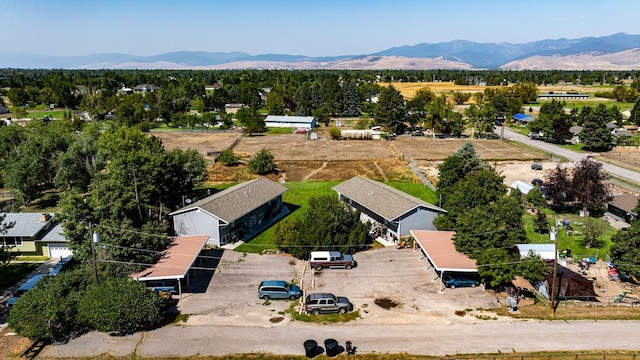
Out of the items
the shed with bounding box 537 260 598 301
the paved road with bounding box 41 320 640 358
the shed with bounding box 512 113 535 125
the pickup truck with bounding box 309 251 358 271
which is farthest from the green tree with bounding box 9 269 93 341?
the shed with bounding box 512 113 535 125

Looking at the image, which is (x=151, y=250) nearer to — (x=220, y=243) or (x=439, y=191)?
(x=220, y=243)

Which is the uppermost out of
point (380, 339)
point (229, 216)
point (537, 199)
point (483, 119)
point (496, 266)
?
point (483, 119)

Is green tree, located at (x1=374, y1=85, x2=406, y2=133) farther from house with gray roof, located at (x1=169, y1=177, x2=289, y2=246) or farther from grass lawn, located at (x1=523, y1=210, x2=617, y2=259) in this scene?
house with gray roof, located at (x1=169, y1=177, x2=289, y2=246)

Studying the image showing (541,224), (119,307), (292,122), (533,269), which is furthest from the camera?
(292,122)

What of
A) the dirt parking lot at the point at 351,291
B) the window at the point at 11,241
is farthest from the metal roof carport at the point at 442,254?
the window at the point at 11,241

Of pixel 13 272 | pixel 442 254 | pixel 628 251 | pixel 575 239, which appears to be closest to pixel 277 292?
pixel 442 254

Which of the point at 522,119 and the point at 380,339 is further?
the point at 522,119

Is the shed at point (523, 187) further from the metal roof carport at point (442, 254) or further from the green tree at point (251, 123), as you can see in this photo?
the green tree at point (251, 123)

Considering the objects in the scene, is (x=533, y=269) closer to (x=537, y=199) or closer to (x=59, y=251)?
(x=537, y=199)
